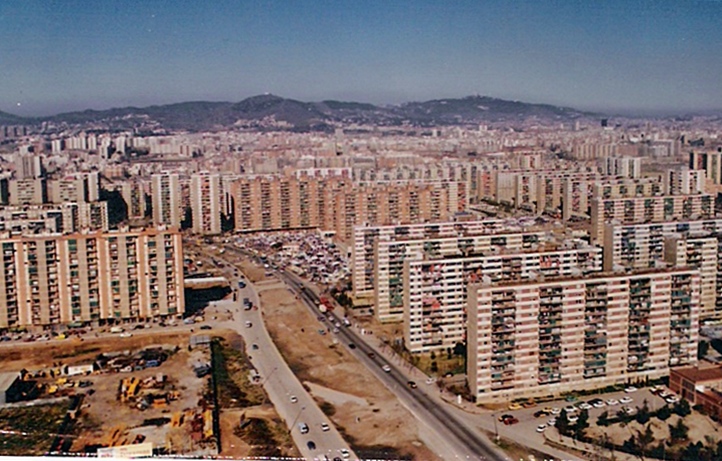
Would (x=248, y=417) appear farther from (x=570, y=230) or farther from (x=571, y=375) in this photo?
(x=570, y=230)

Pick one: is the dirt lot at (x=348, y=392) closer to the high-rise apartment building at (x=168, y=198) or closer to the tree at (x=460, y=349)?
the tree at (x=460, y=349)

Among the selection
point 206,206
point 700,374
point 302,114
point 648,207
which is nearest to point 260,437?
point 700,374

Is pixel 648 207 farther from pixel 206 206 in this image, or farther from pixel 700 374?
pixel 206 206

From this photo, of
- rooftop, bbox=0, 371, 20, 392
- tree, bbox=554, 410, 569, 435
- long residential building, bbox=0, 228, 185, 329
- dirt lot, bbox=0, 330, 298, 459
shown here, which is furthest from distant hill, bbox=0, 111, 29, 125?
tree, bbox=554, 410, 569, 435

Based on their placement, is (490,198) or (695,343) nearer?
(695,343)

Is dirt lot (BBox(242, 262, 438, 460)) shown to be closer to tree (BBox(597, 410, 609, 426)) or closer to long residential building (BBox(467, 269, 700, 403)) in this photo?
long residential building (BBox(467, 269, 700, 403))

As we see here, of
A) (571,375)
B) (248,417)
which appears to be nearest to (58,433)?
(248,417)
